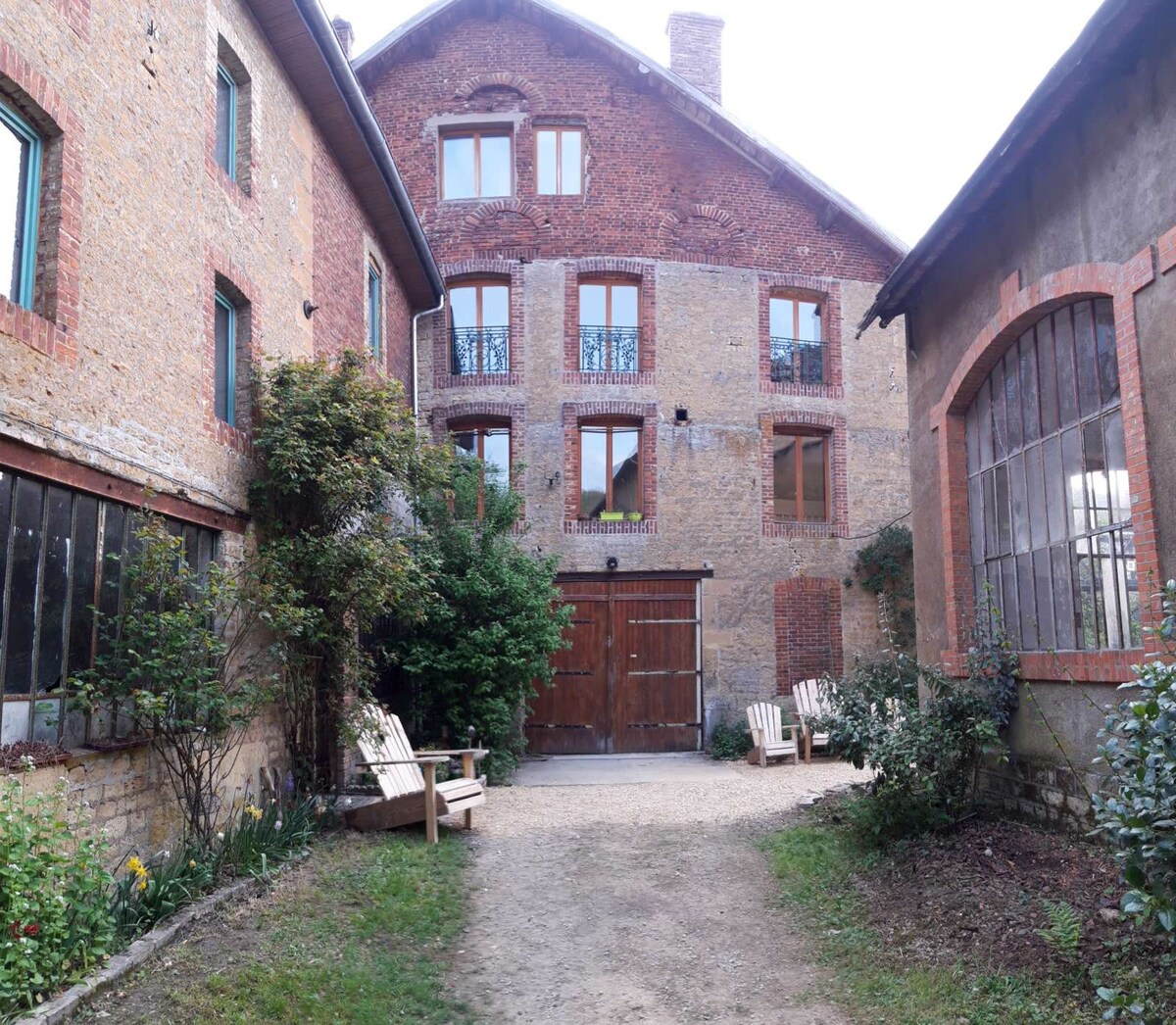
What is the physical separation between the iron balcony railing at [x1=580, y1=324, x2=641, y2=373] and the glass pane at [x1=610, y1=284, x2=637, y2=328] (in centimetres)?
15

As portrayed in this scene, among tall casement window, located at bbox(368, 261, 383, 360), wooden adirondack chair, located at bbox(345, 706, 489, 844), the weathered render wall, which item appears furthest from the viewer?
tall casement window, located at bbox(368, 261, 383, 360)

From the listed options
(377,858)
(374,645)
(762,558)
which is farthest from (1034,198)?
(762,558)

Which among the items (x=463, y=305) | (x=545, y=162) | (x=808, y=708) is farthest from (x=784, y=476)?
(x=545, y=162)

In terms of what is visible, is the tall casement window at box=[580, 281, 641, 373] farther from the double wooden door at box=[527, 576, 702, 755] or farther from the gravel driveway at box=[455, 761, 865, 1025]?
the gravel driveway at box=[455, 761, 865, 1025]

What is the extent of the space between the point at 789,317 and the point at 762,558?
3805 mm

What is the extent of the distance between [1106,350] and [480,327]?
35.9 ft

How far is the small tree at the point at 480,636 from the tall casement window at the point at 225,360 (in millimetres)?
3837

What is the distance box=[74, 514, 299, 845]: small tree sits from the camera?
6.16m

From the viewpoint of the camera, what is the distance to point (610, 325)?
637 inches

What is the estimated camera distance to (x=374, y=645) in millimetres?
12328

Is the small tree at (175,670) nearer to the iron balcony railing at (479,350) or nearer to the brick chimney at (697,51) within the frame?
the iron balcony railing at (479,350)

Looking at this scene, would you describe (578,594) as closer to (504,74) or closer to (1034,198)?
(504,74)

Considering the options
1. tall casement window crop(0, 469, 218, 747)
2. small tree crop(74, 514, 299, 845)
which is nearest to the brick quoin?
small tree crop(74, 514, 299, 845)

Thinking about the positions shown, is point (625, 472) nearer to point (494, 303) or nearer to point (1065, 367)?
point (494, 303)
